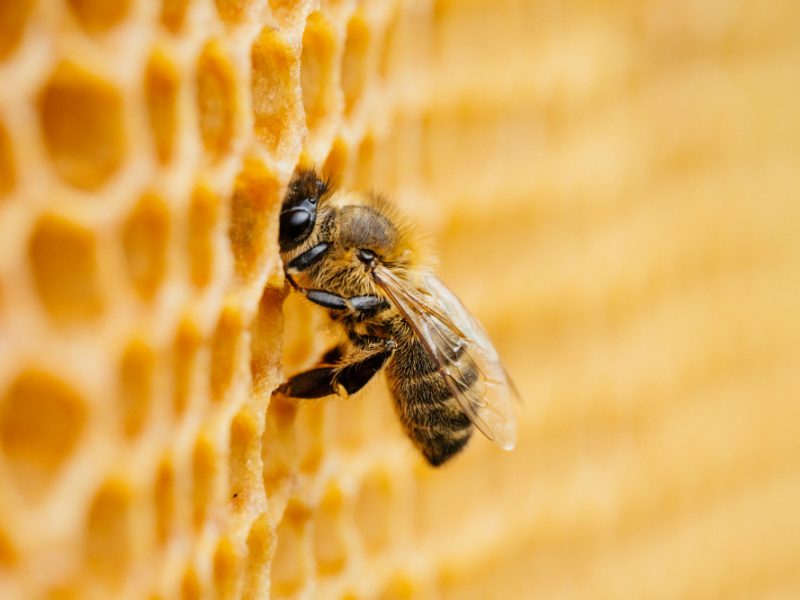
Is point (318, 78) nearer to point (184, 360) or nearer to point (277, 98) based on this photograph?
point (277, 98)

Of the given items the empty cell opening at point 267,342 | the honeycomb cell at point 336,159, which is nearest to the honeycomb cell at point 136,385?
the empty cell opening at point 267,342

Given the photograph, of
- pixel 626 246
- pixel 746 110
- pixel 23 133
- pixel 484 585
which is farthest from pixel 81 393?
pixel 746 110

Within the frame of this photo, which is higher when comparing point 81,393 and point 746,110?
point 746,110

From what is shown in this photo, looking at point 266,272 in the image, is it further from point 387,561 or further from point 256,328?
point 387,561

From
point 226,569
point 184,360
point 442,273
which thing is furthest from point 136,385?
point 442,273

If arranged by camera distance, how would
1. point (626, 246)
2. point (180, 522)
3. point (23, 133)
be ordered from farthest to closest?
point (626, 246), point (180, 522), point (23, 133)

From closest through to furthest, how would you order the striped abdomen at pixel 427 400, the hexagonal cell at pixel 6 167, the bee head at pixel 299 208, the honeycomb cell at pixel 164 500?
1. the hexagonal cell at pixel 6 167
2. the honeycomb cell at pixel 164 500
3. the bee head at pixel 299 208
4. the striped abdomen at pixel 427 400

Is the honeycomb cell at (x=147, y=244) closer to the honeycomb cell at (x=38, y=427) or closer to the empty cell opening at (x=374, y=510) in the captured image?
the honeycomb cell at (x=38, y=427)
